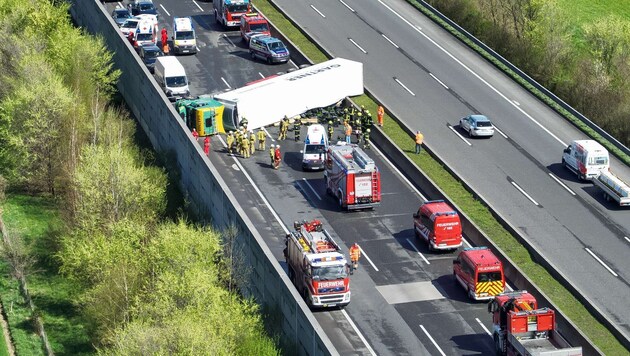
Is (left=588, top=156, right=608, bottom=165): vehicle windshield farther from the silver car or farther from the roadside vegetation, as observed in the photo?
the roadside vegetation

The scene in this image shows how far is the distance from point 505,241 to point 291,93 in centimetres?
2073

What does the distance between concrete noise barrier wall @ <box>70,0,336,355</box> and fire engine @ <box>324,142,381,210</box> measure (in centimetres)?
674

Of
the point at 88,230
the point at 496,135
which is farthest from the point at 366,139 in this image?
the point at 88,230

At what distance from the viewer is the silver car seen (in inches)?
3602

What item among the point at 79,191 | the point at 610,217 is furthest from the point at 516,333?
the point at 79,191

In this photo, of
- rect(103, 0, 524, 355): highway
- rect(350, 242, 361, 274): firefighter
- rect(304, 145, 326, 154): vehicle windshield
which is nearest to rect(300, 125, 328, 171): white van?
rect(304, 145, 326, 154): vehicle windshield

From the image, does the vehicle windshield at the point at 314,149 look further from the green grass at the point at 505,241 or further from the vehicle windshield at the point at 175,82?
the vehicle windshield at the point at 175,82

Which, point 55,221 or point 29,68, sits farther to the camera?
point 29,68

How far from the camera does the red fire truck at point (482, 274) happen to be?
6869cm

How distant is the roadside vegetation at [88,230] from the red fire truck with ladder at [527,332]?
10089mm

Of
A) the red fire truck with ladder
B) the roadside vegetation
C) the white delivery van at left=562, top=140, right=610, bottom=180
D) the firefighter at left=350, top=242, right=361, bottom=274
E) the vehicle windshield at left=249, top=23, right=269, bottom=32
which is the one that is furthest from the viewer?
the vehicle windshield at left=249, top=23, right=269, bottom=32

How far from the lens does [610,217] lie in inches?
3211

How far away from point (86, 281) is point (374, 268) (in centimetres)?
1468

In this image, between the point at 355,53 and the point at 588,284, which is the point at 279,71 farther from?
the point at 588,284
